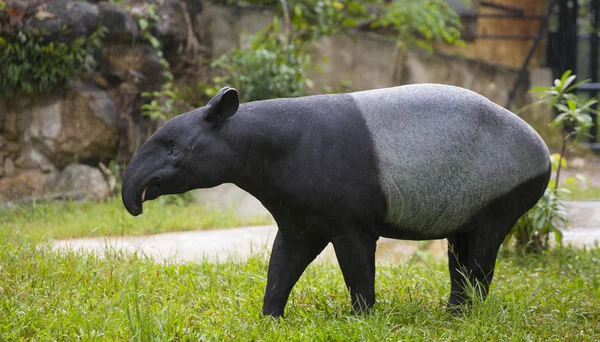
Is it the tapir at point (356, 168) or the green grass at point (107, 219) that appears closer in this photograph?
the tapir at point (356, 168)

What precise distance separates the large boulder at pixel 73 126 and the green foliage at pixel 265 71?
1515mm

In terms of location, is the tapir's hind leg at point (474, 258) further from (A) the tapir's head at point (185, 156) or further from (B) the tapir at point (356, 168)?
(A) the tapir's head at point (185, 156)

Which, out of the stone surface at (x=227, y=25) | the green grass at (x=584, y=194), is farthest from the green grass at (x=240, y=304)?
the stone surface at (x=227, y=25)

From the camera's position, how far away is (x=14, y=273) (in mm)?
4738

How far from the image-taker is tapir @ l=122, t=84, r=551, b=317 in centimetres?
389

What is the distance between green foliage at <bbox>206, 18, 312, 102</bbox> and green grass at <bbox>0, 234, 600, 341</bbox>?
4.84m

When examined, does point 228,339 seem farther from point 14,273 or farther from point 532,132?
point 532,132

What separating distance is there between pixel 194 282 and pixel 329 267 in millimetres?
1280

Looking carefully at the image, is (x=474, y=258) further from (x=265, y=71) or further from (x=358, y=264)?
(x=265, y=71)

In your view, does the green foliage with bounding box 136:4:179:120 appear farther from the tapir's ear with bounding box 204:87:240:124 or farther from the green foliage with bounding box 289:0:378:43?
the tapir's ear with bounding box 204:87:240:124

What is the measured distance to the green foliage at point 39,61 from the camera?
359 inches

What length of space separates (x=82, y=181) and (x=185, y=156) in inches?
237

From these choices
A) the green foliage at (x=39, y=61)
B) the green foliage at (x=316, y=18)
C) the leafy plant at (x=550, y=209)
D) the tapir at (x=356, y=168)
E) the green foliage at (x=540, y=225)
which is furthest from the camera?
the green foliage at (x=316, y=18)

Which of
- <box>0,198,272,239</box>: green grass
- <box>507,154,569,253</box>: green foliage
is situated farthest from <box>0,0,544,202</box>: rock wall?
<box>507,154,569,253</box>: green foliage
